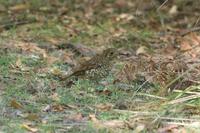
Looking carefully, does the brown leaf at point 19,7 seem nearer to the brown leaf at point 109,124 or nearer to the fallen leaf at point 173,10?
the fallen leaf at point 173,10

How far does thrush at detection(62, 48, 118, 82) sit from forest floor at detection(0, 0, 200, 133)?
0.06 meters

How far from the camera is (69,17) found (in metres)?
7.66

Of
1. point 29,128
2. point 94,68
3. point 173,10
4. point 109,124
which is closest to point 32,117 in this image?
point 29,128

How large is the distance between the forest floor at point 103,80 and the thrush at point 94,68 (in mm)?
62

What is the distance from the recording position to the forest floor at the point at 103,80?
4.11 m

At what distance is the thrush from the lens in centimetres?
500

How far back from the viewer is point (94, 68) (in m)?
5.04

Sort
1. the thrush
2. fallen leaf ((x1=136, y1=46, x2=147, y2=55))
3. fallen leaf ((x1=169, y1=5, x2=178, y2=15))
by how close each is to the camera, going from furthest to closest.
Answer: fallen leaf ((x1=169, y1=5, x2=178, y2=15)) < fallen leaf ((x1=136, y1=46, x2=147, y2=55)) < the thrush

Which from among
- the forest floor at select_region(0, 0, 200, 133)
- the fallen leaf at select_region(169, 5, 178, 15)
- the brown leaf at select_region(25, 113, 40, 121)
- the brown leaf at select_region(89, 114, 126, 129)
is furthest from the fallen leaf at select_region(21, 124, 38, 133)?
the fallen leaf at select_region(169, 5, 178, 15)

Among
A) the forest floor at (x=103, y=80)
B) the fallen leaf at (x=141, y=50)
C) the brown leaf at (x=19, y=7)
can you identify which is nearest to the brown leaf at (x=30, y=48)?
the forest floor at (x=103, y=80)

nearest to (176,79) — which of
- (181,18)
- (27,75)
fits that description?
(27,75)

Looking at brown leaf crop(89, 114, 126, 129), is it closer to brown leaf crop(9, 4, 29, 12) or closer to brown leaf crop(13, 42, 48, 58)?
brown leaf crop(13, 42, 48, 58)

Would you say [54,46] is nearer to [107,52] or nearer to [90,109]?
[107,52]

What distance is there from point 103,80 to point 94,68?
137mm
